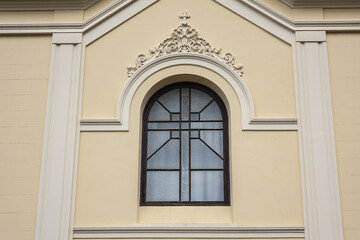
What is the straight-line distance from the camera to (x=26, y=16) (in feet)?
26.5

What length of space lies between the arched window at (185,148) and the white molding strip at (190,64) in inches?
15.5

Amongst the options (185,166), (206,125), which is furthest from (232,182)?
(206,125)

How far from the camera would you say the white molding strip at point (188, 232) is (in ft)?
22.6

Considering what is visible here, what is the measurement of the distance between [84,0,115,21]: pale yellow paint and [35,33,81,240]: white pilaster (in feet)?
1.40

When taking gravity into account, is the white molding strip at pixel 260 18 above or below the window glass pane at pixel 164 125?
above

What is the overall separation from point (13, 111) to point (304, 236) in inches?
189

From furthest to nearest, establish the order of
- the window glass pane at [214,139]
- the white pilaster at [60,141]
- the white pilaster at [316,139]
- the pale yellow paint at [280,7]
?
the pale yellow paint at [280,7]
the window glass pane at [214,139]
the white pilaster at [60,141]
the white pilaster at [316,139]

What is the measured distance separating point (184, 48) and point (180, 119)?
1.16m

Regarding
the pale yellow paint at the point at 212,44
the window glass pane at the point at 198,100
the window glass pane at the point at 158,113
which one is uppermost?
the pale yellow paint at the point at 212,44

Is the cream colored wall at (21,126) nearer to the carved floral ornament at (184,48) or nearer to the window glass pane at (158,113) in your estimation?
the carved floral ornament at (184,48)

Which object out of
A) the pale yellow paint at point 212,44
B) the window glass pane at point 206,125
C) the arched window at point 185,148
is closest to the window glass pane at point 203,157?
the arched window at point 185,148

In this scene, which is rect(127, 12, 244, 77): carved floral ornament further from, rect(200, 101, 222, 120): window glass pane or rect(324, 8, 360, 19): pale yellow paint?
rect(324, 8, 360, 19): pale yellow paint

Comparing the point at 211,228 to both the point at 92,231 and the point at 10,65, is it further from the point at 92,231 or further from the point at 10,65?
the point at 10,65

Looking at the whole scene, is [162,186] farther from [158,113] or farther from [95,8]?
[95,8]
